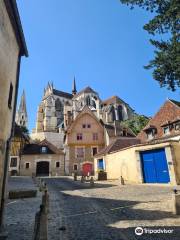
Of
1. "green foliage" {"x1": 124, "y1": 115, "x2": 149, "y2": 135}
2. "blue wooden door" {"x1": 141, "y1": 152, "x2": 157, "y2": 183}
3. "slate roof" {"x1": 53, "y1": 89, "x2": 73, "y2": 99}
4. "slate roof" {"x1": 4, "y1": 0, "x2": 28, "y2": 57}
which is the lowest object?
"blue wooden door" {"x1": 141, "y1": 152, "x2": 157, "y2": 183}

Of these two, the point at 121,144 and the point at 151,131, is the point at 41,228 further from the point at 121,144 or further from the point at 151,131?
the point at 121,144

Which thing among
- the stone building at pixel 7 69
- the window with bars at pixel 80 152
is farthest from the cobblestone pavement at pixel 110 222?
the window with bars at pixel 80 152

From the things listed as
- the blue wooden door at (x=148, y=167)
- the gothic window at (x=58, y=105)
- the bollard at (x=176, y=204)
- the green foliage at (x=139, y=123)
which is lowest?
the bollard at (x=176, y=204)

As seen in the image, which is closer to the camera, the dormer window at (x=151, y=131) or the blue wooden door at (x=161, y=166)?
the blue wooden door at (x=161, y=166)

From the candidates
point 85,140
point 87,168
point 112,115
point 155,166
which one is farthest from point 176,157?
point 112,115

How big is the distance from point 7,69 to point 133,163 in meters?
15.2

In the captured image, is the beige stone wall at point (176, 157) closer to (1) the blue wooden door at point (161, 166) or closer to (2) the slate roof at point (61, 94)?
(1) the blue wooden door at point (161, 166)

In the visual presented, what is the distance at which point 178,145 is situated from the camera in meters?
16.3

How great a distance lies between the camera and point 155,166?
1689 centimetres

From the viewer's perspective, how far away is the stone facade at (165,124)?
1950cm

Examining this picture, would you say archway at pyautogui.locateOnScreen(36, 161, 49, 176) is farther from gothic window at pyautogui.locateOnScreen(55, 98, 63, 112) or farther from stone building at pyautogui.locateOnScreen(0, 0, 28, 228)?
gothic window at pyautogui.locateOnScreen(55, 98, 63, 112)

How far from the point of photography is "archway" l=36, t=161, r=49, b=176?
36.6m

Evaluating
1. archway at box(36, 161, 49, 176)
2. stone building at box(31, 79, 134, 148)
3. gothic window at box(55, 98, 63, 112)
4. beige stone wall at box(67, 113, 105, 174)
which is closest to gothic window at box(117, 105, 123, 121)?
stone building at box(31, 79, 134, 148)

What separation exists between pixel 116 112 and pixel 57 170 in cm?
3612
